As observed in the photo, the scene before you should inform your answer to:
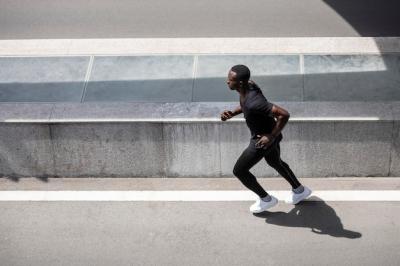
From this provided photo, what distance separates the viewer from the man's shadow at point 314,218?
617 centimetres

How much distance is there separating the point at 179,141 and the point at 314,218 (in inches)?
65.9

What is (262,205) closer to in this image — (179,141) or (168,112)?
(179,141)

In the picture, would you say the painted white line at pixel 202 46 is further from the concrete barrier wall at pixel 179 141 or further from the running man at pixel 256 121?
the running man at pixel 256 121

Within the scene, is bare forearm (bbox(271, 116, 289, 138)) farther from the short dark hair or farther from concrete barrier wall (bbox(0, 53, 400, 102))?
concrete barrier wall (bbox(0, 53, 400, 102))

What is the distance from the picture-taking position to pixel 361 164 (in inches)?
269

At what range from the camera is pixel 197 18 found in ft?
37.1

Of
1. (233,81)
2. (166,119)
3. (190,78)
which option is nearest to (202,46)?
(190,78)

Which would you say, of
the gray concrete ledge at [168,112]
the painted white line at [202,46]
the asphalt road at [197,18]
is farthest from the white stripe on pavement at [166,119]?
the asphalt road at [197,18]

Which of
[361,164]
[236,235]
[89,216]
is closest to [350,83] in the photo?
→ [361,164]

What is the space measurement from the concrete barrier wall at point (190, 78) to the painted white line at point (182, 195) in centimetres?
196

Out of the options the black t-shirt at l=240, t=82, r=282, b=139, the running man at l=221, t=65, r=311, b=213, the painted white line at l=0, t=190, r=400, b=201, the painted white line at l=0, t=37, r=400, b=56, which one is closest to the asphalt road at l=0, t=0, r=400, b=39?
the painted white line at l=0, t=37, r=400, b=56

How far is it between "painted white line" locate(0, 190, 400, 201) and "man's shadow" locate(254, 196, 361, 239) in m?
0.13

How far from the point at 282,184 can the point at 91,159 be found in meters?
2.17

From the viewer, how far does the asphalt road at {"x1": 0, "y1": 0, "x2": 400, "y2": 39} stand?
34.8 ft
